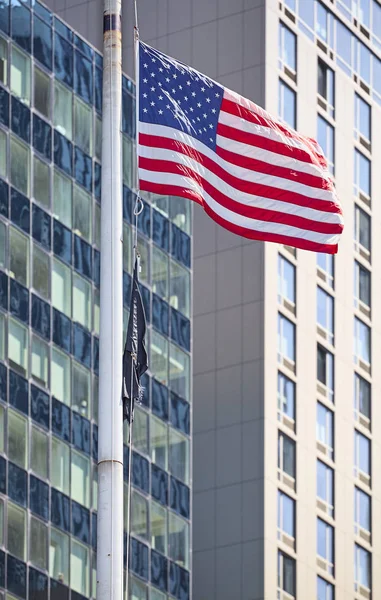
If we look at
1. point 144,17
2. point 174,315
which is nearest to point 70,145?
point 174,315

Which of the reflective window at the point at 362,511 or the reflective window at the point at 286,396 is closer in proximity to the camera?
the reflective window at the point at 286,396

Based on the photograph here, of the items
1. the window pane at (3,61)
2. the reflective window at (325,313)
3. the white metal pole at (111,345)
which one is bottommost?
the white metal pole at (111,345)

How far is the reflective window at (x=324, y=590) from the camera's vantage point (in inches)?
2975

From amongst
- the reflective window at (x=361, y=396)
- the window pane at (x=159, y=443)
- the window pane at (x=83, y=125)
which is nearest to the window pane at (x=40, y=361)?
the window pane at (x=159, y=443)

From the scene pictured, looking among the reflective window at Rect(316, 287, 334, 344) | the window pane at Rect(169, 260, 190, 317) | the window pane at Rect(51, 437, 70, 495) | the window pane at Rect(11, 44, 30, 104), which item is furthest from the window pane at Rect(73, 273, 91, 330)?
the reflective window at Rect(316, 287, 334, 344)

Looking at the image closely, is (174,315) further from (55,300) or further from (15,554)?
(15,554)

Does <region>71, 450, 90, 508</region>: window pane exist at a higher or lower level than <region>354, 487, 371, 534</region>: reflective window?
lower

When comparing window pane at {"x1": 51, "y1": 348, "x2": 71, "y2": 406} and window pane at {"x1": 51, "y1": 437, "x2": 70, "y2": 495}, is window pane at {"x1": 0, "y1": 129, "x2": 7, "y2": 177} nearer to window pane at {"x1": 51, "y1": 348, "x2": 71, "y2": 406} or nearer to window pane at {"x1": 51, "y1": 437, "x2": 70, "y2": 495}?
window pane at {"x1": 51, "y1": 348, "x2": 71, "y2": 406}

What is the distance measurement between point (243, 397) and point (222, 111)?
1932 inches

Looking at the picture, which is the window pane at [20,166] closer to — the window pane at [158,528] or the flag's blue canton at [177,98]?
the window pane at [158,528]

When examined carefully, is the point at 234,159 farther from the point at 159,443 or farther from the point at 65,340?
the point at 159,443

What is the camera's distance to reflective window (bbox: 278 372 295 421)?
2990 inches

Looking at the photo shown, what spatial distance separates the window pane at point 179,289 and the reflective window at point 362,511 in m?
13.7

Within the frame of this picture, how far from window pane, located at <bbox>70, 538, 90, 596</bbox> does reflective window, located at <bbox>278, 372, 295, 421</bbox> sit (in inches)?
638
